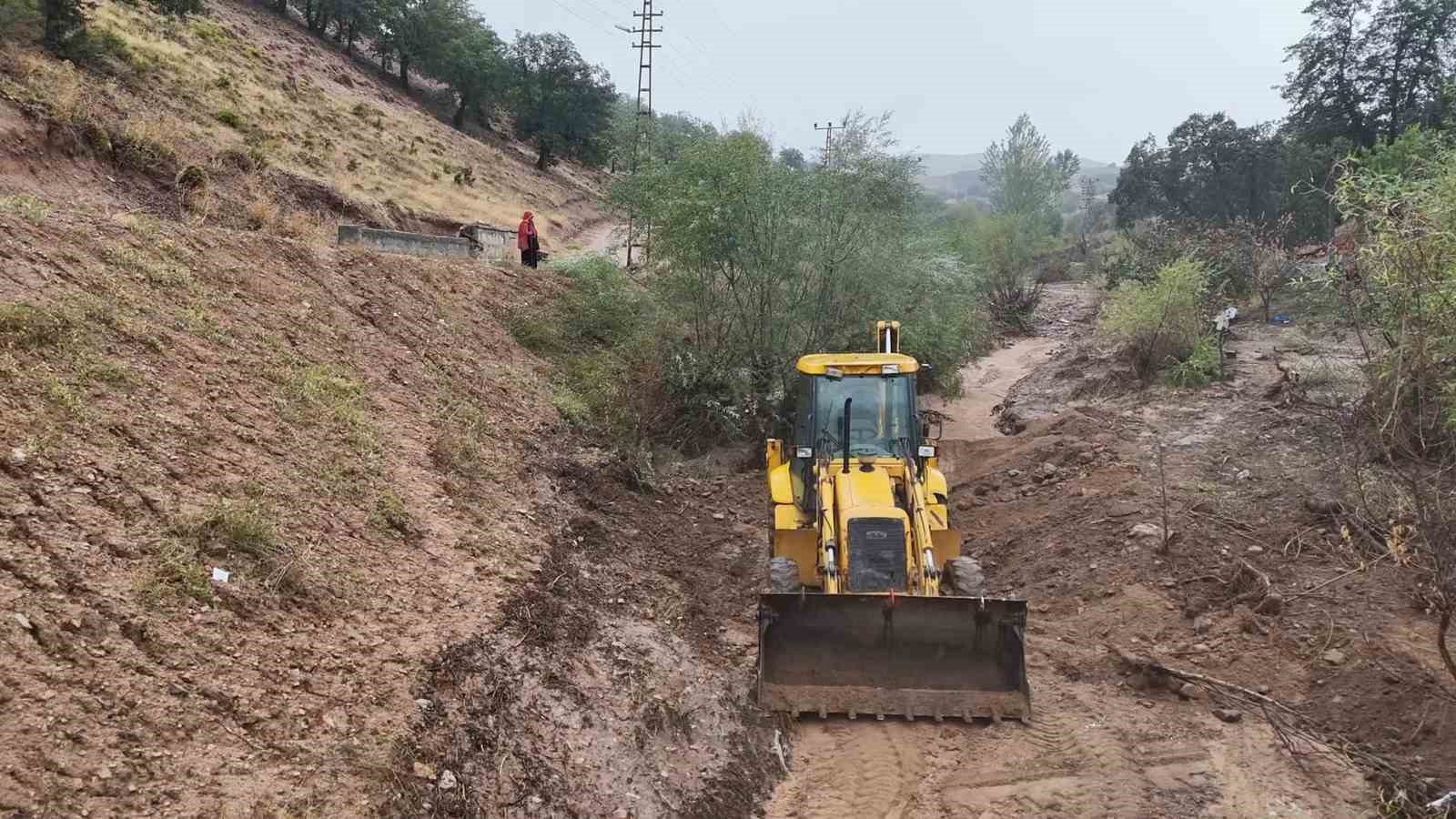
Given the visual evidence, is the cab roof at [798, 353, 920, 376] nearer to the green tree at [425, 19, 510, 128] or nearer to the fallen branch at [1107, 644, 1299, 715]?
the fallen branch at [1107, 644, 1299, 715]

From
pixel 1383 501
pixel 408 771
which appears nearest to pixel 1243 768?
pixel 1383 501

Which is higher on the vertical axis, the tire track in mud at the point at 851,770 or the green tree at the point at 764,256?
the green tree at the point at 764,256

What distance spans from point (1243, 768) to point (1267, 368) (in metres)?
12.2

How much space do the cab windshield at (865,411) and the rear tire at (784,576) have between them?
1.17 metres

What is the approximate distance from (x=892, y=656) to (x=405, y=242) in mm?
12756

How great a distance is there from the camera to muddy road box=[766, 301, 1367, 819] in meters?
5.73

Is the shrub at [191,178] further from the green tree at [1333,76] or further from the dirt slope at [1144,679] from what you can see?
the green tree at [1333,76]

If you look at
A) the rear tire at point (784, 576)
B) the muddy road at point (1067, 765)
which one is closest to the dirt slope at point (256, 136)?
the rear tire at point (784, 576)

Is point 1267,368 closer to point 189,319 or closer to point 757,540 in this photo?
point 757,540

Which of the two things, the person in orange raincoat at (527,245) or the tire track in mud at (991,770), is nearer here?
the tire track in mud at (991,770)

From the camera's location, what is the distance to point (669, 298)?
1528cm

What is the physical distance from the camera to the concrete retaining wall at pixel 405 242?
15.1m

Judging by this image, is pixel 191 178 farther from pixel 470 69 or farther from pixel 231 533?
pixel 470 69

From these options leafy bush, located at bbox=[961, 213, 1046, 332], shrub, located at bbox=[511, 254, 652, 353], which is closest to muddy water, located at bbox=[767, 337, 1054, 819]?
shrub, located at bbox=[511, 254, 652, 353]
